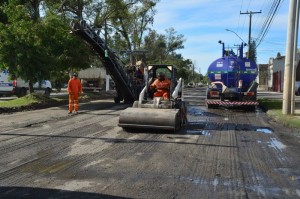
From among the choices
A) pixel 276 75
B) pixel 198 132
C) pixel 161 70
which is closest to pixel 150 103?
pixel 198 132

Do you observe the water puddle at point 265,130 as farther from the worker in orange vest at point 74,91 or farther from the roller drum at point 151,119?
the worker in orange vest at point 74,91

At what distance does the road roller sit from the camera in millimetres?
12289

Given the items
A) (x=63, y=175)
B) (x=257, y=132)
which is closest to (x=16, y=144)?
(x=63, y=175)

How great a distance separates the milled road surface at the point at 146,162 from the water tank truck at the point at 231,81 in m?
7.61

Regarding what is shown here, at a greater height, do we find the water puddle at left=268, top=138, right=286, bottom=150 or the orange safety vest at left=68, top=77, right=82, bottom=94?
the orange safety vest at left=68, top=77, right=82, bottom=94

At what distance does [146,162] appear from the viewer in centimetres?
843

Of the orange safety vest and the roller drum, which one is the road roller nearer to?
the roller drum

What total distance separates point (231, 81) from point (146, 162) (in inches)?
582

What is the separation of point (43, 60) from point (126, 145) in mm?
13484

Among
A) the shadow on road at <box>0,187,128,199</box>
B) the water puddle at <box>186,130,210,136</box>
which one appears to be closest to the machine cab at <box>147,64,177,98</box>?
the water puddle at <box>186,130,210,136</box>

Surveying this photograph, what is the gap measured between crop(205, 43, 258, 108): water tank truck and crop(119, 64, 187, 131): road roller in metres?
6.88

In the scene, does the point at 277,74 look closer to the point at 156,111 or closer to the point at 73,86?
the point at 73,86

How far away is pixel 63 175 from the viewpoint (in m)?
7.29

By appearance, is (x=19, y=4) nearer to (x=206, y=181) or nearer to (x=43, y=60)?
(x=43, y=60)
